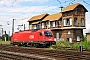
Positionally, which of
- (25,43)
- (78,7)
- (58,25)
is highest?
(78,7)

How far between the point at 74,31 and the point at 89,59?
37.1 m

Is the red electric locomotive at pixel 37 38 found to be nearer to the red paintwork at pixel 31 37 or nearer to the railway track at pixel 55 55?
the red paintwork at pixel 31 37

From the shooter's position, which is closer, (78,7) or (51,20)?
(78,7)

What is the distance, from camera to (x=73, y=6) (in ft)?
174

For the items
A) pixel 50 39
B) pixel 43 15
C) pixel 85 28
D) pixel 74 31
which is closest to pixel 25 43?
pixel 50 39

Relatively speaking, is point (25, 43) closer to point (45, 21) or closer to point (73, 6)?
point (73, 6)

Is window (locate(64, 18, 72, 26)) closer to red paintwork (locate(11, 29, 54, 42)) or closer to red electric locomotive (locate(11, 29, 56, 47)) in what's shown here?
red paintwork (locate(11, 29, 54, 42))

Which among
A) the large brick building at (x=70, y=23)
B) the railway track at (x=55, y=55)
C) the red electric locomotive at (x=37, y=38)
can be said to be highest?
the large brick building at (x=70, y=23)

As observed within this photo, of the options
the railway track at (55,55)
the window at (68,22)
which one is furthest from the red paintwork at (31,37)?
the window at (68,22)

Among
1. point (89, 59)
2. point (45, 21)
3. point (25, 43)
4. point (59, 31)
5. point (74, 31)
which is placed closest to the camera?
point (89, 59)

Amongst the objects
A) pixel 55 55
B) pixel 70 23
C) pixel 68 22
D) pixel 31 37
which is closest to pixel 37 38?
pixel 31 37

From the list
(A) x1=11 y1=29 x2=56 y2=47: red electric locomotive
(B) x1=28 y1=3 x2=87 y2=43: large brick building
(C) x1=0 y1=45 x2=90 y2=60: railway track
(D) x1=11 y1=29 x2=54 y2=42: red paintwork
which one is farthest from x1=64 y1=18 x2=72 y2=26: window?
(C) x1=0 y1=45 x2=90 y2=60: railway track

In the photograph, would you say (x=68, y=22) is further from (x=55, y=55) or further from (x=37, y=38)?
(x=55, y=55)

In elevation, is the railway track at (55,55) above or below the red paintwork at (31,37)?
below
